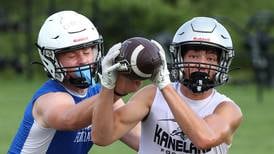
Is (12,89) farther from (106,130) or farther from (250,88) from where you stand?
(106,130)

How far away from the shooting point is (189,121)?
5668mm

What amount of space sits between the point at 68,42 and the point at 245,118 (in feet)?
37.9

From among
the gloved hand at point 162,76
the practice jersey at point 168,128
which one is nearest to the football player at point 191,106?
the practice jersey at point 168,128

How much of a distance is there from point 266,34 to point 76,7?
16.9ft

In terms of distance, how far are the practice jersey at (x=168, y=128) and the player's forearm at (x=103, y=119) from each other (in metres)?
0.46

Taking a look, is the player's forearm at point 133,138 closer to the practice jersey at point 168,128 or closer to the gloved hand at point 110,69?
the practice jersey at point 168,128

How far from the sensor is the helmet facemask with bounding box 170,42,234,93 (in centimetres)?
596

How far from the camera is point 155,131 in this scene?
243 inches

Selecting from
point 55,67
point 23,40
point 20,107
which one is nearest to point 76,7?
point 23,40

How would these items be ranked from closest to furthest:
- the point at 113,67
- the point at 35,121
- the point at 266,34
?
1. the point at 113,67
2. the point at 35,121
3. the point at 266,34

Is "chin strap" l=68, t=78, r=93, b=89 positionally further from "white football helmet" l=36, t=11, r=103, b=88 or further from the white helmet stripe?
the white helmet stripe

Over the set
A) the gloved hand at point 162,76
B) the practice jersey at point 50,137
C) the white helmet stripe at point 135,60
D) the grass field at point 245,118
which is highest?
the white helmet stripe at point 135,60

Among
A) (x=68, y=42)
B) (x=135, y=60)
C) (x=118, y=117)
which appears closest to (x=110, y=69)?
(x=135, y=60)

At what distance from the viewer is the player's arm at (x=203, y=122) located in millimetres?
5637
